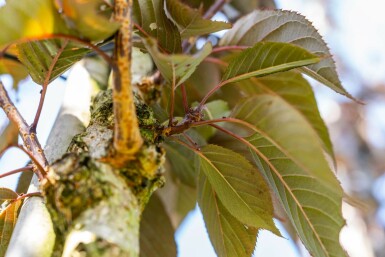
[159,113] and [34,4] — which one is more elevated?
[159,113]

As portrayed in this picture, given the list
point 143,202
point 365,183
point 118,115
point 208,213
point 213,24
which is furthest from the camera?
point 365,183

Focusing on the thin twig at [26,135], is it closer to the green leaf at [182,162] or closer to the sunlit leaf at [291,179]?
the sunlit leaf at [291,179]

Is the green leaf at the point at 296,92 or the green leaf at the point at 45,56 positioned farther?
the green leaf at the point at 296,92

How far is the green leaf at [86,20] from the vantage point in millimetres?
523

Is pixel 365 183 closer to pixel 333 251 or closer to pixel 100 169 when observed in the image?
pixel 333 251

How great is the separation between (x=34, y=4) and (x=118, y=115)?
15cm

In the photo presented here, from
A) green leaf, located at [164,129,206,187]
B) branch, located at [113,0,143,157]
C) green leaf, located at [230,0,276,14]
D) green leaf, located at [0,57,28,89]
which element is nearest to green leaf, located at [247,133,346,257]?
branch, located at [113,0,143,157]

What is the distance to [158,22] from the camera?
0.79 m

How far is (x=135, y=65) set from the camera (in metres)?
1.11

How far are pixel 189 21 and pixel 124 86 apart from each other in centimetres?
29

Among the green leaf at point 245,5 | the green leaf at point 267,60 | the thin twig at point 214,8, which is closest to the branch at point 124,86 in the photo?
the green leaf at point 267,60

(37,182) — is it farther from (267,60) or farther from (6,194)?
(267,60)

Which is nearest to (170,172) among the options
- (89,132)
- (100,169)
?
(89,132)

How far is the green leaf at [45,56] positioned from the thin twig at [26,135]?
57 millimetres
